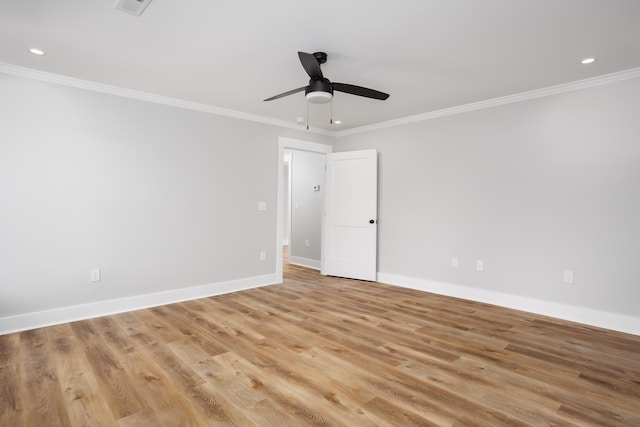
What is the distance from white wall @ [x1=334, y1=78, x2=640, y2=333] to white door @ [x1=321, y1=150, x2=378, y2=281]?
30 centimetres

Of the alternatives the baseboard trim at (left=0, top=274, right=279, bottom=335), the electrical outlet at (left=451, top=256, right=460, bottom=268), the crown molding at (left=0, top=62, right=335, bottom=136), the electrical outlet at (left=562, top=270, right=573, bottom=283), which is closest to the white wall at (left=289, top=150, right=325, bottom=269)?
the crown molding at (left=0, top=62, right=335, bottom=136)

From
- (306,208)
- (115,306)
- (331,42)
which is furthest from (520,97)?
(115,306)

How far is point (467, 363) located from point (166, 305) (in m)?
3.32

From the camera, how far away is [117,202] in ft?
12.2

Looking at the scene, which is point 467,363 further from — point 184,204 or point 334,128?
point 334,128

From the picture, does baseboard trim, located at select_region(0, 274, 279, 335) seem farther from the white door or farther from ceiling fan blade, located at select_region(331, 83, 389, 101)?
ceiling fan blade, located at select_region(331, 83, 389, 101)

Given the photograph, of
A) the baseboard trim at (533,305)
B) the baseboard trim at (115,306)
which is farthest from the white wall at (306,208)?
the baseboard trim at (533,305)

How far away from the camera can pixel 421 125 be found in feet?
15.9

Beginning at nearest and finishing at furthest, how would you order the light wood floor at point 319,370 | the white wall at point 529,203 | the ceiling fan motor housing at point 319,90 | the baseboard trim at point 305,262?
the light wood floor at point 319,370, the ceiling fan motor housing at point 319,90, the white wall at point 529,203, the baseboard trim at point 305,262

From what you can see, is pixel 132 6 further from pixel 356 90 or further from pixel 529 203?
pixel 529 203

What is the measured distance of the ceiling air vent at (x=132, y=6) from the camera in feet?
6.84

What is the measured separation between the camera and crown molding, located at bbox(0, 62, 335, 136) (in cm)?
320

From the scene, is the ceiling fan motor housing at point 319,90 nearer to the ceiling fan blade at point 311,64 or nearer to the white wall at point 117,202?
the ceiling fan blade at point 311,64

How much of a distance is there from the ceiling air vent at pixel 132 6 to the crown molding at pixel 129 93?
1.77 metres
